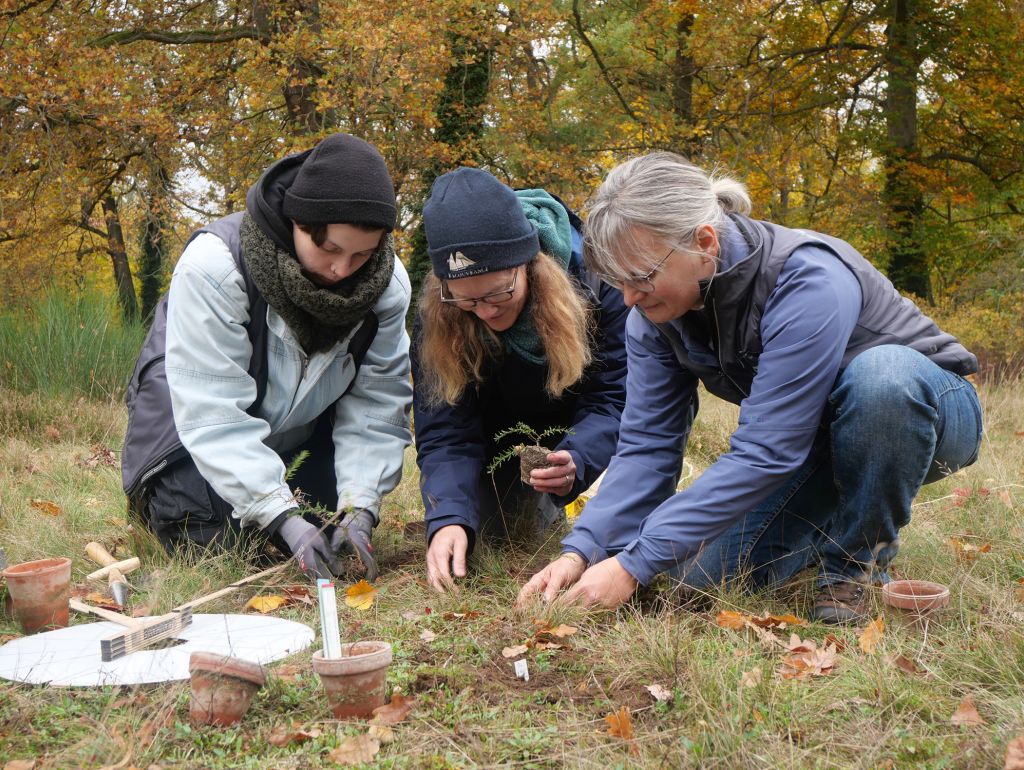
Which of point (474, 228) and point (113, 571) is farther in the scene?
point (113, 571)

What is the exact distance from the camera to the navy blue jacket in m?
3.37

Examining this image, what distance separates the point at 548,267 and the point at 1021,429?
4.30m

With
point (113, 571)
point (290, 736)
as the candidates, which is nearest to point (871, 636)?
point (290, 736)

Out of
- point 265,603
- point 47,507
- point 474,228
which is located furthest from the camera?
point 47,507

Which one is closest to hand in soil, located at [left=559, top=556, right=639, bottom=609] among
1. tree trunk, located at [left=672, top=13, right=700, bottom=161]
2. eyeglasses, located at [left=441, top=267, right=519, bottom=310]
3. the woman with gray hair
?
the woman with gray hair

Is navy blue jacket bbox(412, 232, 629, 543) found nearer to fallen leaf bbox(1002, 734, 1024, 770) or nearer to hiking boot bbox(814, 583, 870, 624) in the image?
hiking boot bbox(814, 583, 870, 624)

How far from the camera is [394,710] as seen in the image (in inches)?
82.7

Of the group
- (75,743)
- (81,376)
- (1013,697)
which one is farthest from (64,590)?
(81,376)

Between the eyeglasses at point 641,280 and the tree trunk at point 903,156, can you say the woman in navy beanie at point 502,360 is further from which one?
the tree trunk at point 903,156

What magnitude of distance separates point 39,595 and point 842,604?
7.94ft

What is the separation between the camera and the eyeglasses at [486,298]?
302 cm

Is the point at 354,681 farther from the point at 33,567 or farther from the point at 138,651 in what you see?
the point at 33,567

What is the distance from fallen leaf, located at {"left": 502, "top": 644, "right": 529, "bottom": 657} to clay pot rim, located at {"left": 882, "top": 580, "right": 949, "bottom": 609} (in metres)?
1.02

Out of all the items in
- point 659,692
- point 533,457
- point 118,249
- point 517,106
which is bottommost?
point 659,692
